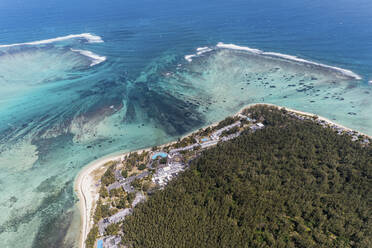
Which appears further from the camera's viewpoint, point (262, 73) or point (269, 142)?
point (262, 73)

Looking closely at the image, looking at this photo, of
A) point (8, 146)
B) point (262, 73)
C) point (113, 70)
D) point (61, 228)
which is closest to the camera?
point (61, 228)

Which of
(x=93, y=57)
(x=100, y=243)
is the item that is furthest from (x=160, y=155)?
(x=93, y=57)

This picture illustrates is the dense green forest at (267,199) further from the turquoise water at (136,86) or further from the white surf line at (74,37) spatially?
the white surf line at (74,37)

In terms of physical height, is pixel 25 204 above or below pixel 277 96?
below

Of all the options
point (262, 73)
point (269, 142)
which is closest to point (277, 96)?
point (262, 73)

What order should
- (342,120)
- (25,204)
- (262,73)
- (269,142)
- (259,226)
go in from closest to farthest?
(259,226) < (25,204) < (269,142) < (342,120) < (262,73)

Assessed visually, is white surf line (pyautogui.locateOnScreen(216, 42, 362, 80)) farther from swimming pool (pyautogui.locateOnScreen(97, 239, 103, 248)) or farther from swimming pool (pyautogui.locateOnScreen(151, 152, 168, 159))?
swimming pool (pyautogui.locateOnScreen(97, 239, 103, 248))

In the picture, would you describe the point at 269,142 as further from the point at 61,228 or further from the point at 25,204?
the point at 25,204

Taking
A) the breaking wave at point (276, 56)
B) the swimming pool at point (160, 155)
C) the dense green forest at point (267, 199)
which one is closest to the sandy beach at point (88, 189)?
the swimming pool at point (160, 155)
